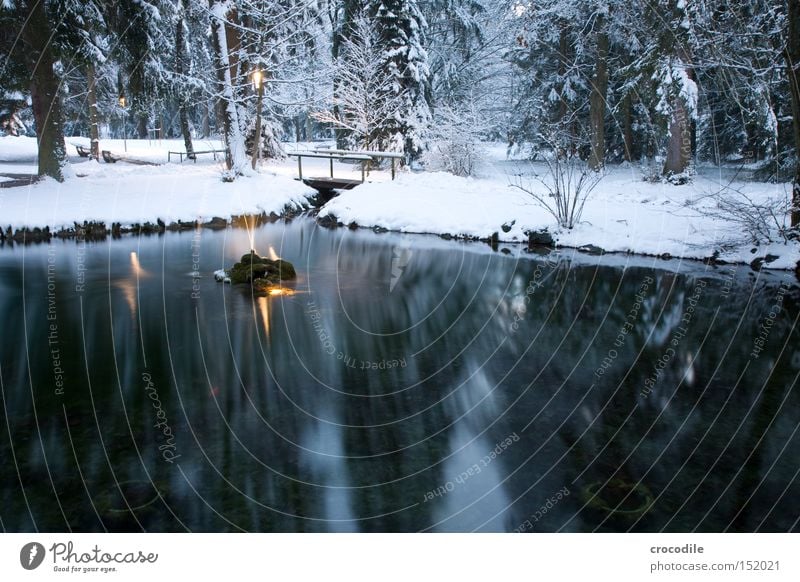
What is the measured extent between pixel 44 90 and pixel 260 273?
1092 centimetres

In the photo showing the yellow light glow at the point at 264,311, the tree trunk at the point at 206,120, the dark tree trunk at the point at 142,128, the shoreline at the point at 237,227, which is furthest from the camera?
the dark tree trunk at the point at 142,128

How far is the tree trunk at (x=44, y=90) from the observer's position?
18.1 metres

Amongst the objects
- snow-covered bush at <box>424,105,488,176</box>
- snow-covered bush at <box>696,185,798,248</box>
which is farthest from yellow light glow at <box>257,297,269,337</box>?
snow-covered bush at <box>424,105,488,176</box>

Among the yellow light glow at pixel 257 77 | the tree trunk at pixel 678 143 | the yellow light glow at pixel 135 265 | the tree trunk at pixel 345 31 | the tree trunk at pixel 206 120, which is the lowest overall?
the yellow light glow at pixel 135 265

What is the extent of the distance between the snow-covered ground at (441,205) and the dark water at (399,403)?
2.11m

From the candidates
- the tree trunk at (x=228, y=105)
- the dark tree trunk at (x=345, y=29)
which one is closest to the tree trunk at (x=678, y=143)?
the dark tree trunk at (x=345, y=29)

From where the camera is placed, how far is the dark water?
5.30m

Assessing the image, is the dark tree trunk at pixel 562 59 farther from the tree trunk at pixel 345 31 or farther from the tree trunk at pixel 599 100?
the tree trunk at pixel 345 31

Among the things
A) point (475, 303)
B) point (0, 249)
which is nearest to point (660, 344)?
point (475, 303)

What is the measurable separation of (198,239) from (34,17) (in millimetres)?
6781

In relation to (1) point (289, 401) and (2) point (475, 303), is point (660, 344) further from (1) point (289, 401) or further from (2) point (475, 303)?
(1) point (289, 401)

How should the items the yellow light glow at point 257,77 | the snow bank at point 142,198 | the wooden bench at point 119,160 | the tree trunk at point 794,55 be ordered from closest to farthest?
the tree trunk at point 794,55 < the snow bank at point 142,198 < the yellow light glow at point 257,77 < the wooden bench at point 119,160

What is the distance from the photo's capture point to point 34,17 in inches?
701

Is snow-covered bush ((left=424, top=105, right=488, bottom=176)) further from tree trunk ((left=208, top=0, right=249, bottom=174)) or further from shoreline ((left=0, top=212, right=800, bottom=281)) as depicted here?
tree trunk ((left=208, top=0, right=249, bottom=174))
